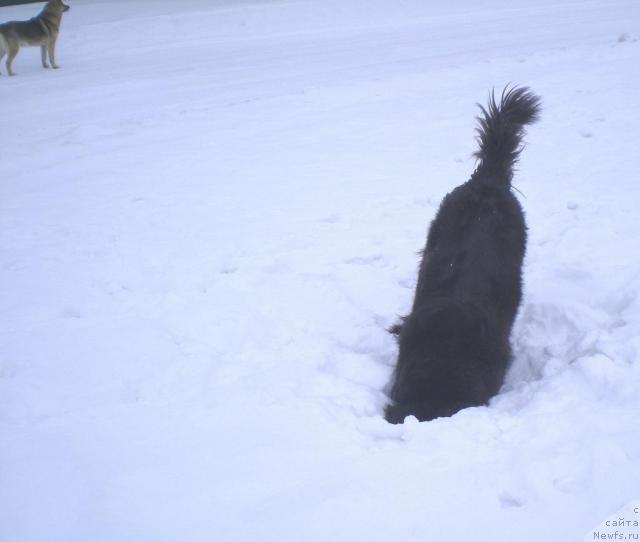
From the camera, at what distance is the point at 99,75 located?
400 inches

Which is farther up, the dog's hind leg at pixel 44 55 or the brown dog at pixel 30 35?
the brown dog at pixel 30 35

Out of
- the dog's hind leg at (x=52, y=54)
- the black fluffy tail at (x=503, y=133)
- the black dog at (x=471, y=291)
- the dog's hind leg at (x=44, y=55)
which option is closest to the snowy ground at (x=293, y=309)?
the black dog at (x=471, y=291)

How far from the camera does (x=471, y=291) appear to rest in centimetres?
305

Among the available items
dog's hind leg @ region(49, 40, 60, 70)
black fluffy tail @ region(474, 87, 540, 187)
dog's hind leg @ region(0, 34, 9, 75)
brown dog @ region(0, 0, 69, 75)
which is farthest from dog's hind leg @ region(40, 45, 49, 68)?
black fluffy tail @ region(474, 87, 540, 187)

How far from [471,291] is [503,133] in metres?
1.19

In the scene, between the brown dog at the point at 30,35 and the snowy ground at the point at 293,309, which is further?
the brown dog at the point at 30,35

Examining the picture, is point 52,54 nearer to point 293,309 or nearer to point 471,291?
point 293,309

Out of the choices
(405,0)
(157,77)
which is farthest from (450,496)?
(405,0)

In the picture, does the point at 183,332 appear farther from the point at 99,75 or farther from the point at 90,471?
the point at 99,75

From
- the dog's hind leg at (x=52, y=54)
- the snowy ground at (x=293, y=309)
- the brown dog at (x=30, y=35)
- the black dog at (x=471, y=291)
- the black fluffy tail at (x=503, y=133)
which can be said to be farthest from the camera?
the dog's hind leg at (x=52, y=54)

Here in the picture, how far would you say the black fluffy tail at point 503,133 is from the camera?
3.65m

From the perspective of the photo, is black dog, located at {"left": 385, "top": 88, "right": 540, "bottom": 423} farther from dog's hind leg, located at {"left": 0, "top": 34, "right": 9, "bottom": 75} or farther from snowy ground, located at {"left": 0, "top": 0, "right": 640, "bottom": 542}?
dog's hind leg, located at {"left": 0, "top": 34, "right": 9, "bottom": 75}

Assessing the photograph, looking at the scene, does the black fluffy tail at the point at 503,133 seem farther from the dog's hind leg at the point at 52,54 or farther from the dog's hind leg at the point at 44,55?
the dog's hind leg at the point at 44,55

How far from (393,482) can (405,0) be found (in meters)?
15.9
